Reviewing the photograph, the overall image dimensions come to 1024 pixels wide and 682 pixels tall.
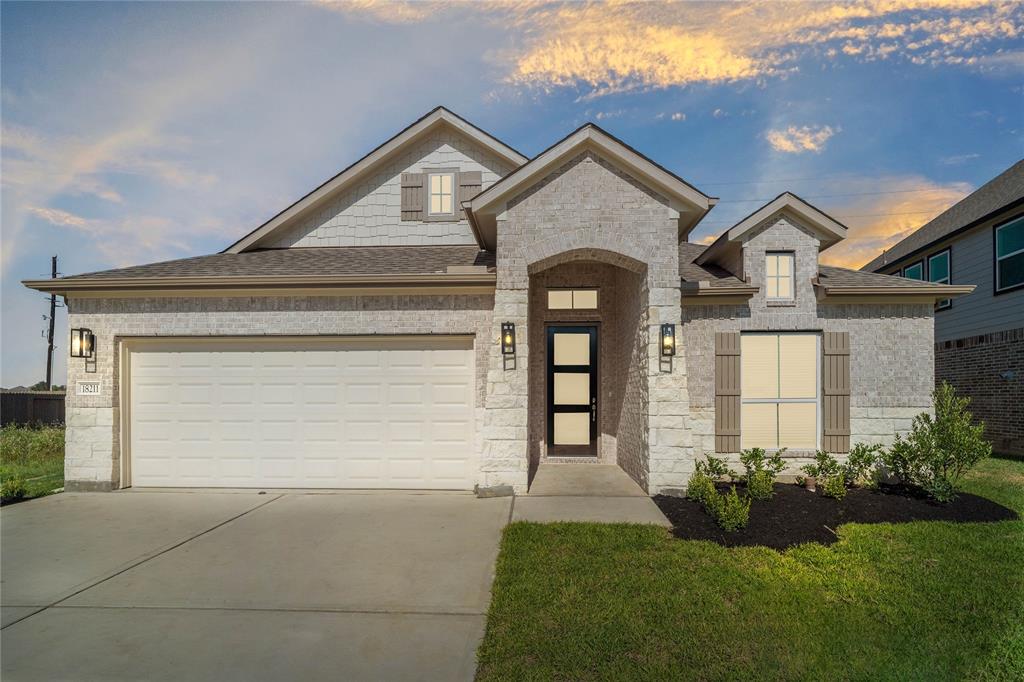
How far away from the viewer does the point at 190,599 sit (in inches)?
173

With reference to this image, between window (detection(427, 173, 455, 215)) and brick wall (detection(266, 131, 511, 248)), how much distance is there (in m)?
0.26

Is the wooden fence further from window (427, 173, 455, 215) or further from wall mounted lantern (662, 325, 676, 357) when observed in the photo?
wall mounted lantern (662, 325, 676, 357)

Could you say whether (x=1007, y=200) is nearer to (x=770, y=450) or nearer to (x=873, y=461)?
(x=873, y=461)

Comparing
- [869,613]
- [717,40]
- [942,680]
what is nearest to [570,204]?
[717,40]

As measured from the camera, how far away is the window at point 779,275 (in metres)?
8.87

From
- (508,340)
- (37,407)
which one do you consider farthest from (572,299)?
(37,407)

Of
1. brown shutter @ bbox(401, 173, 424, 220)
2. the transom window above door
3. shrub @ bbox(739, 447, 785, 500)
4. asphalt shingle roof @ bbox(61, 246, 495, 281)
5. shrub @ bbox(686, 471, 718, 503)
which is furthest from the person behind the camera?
brown shutter @ bbox(401, 173, 424, 220)

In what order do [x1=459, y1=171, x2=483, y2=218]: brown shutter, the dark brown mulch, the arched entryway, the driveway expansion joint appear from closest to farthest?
the driveway expansion joint → the dark brown mulch → the arched entryway → [x1=459, y1=171, x2=483, y2=218]: brown shutter

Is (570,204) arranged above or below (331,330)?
above

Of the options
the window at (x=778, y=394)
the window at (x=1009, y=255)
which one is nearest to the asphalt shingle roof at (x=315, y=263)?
the window at (x=778, y=394)

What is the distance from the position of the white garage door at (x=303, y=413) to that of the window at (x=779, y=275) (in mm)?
5483

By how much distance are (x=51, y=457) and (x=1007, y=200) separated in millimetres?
24000

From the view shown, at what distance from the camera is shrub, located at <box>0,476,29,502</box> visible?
7.65 metres

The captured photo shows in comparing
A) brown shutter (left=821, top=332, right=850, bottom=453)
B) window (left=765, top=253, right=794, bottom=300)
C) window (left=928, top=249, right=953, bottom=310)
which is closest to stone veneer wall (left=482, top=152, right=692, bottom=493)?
window (left=765, top=253, right=794, bottom=300)
